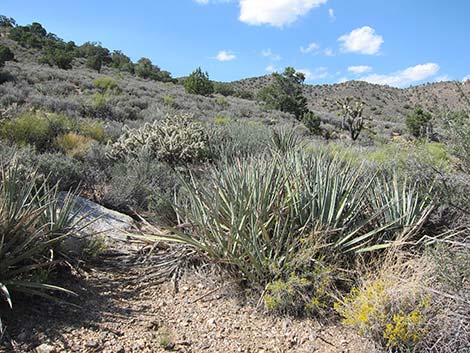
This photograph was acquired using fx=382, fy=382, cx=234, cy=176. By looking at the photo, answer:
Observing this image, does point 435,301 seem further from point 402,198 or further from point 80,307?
point 80,307

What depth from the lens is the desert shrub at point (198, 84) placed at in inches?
1104

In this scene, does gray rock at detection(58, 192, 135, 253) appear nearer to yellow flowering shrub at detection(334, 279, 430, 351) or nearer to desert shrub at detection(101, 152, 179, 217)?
desert shrub at detection(101, 152, 179, 217)

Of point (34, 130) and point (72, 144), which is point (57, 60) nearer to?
point (34, 130)

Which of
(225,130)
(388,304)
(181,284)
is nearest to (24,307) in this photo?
(181,284)

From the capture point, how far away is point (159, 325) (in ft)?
10.4

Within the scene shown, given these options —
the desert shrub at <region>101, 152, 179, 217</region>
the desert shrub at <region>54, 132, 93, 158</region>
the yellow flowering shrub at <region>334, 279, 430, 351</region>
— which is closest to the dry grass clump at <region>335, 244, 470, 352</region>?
the yellow flowering shrub at <region>334, 279, 430, 351</region>

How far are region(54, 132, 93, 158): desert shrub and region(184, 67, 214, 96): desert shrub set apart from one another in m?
20.2

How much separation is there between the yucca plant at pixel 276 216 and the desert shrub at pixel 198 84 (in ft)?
79.8

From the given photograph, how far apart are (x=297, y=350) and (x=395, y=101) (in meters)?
57.6

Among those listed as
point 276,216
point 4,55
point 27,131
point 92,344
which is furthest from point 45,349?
point 4,55

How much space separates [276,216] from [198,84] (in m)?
25.5

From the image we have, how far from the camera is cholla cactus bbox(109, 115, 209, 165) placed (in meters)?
7.41

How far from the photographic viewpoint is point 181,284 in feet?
12.8

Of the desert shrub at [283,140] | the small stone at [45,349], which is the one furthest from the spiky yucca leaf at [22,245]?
the desert shrub at [283,140]
